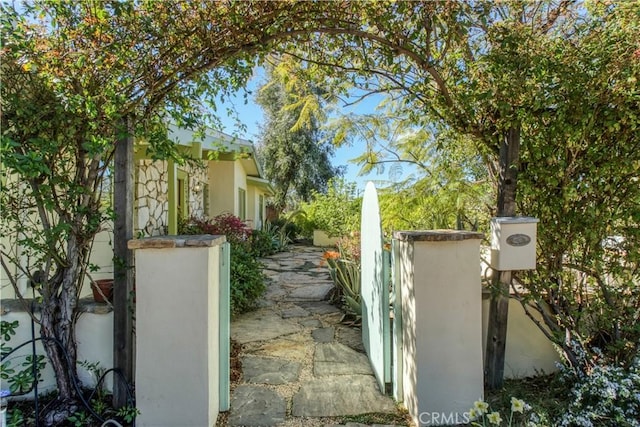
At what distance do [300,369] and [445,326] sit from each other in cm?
144

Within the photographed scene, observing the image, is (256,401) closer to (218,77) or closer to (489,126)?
(218,77)

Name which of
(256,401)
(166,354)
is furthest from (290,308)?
(166,354)

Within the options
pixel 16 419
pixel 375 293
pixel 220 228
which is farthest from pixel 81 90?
pixel 220 228

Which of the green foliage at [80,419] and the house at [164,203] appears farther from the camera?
the house at [164,203]

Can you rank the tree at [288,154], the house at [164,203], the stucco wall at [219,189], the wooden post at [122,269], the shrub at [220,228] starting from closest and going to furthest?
the wooden post at [122,269], the house at [164,203], the shrub at [220,228], the stucco wall at [219,189], the tree at [288,154]

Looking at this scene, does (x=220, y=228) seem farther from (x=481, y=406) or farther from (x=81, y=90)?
(x=481, y=406)

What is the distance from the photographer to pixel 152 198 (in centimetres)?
641

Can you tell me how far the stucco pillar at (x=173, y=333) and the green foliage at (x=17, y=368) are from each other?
70cm

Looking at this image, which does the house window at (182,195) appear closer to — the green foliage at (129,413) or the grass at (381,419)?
the green foliage at (129,413)

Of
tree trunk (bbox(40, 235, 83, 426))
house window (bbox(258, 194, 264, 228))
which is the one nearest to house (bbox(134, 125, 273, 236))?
tree trunk (bbox(40, 235, 83, 426))

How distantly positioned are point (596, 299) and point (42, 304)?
425 cm

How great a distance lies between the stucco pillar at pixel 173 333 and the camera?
90.4 inches

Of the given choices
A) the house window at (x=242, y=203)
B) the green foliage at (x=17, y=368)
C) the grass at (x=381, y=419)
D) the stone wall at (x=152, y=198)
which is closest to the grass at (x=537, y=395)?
the grass at (x=381, y=419)

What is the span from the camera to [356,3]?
2.46 meters
